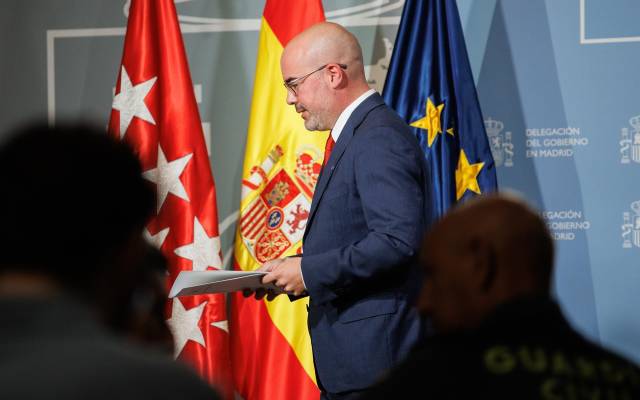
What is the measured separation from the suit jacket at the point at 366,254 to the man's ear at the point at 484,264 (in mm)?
1159

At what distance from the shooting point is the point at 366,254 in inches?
95.0

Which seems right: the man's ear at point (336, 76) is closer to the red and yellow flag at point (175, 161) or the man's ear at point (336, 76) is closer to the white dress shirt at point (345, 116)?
the white dress shirt at point (345, 116)

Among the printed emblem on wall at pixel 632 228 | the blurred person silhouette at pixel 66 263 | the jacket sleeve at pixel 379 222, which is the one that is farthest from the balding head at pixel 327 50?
the blurred person silhouette at pixel 66 263

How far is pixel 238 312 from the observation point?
376cm

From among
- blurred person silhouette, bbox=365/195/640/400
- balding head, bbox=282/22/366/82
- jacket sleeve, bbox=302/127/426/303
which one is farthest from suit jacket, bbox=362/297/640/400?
balding head, bbox=282/22/366/82

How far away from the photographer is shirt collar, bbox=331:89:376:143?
9.07 feet

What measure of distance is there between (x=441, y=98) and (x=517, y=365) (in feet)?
8.41

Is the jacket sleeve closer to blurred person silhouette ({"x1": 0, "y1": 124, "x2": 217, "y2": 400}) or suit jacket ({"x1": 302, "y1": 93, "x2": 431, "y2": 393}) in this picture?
suit jacket ({"x1": 302, "y1": 93, "x2": 431, "y2": 393})

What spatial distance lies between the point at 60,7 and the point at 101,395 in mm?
3659

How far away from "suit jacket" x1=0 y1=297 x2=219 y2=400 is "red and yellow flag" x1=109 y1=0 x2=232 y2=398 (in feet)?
8.79

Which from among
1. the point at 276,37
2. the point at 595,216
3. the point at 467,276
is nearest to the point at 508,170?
the point at 595,216

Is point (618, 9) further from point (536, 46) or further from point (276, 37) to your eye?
point (276, 37)

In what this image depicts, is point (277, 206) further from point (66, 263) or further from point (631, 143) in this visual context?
point (66, 263)

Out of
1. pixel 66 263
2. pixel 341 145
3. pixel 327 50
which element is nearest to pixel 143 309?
pixel 66 263
